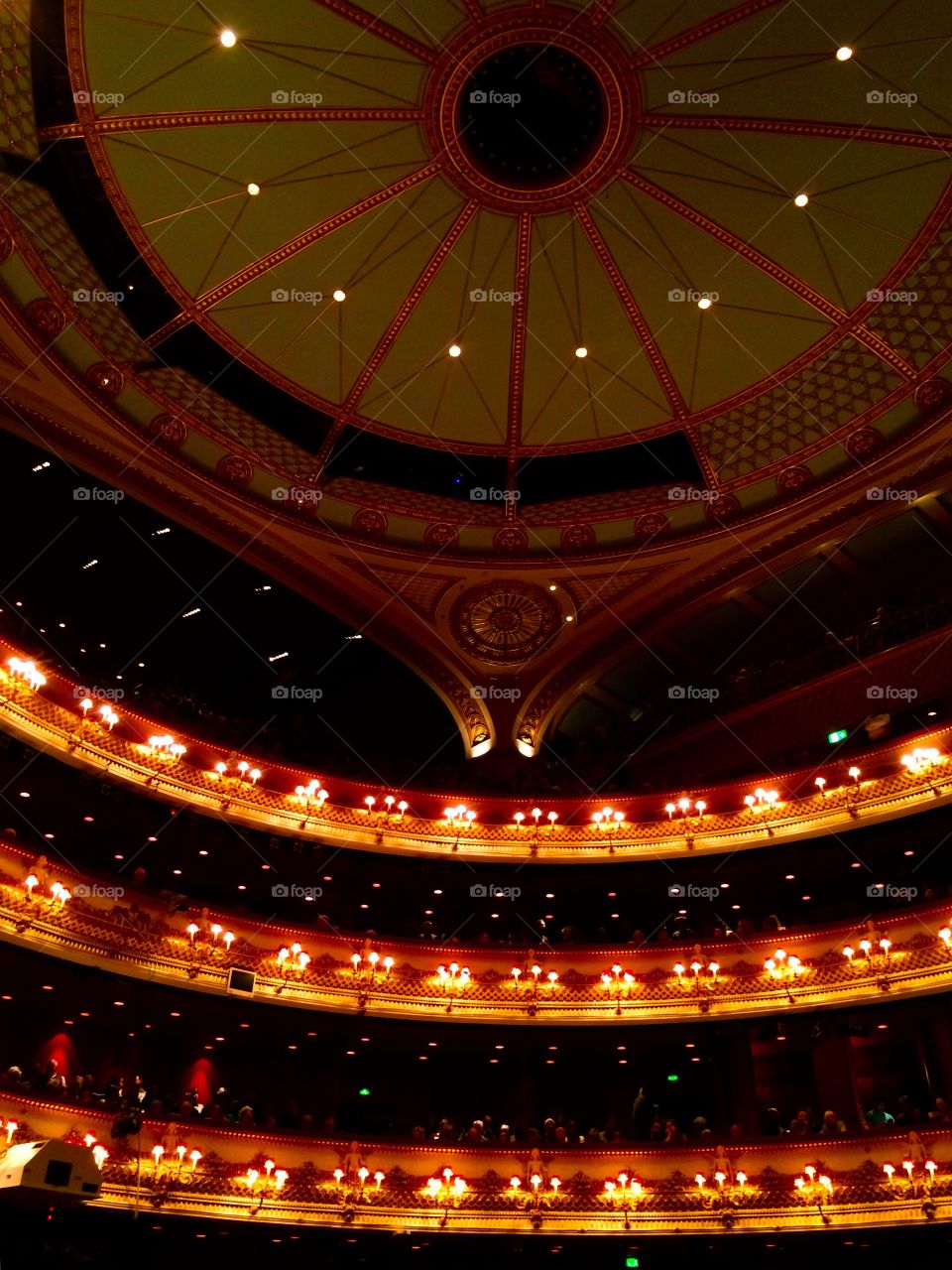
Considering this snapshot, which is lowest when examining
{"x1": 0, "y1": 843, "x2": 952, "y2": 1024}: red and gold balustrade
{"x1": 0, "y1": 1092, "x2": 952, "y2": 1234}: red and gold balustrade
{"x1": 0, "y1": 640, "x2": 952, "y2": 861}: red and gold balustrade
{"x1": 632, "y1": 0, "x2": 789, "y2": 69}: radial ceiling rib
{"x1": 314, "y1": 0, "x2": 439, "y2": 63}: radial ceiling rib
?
{"x1": 0, "y1": 1092, "x2": 952, "y2": 1234}: red and gold balustrade

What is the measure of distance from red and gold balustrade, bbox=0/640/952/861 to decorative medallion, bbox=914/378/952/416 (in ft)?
19.8

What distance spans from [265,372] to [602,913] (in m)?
12.6

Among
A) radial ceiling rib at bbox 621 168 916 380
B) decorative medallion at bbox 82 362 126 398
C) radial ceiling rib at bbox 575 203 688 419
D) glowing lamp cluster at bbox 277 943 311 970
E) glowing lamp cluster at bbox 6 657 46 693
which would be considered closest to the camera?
glowing lamp cluster at bbox 6 657 46 693

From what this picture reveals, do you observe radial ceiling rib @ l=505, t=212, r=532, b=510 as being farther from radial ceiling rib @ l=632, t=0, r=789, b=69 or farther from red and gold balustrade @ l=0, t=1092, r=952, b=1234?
red and gold balustrade @ l=0, t=1092, r=952, b=1234

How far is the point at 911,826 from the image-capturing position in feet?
58.2

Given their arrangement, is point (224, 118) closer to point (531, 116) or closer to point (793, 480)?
point (531, 116)

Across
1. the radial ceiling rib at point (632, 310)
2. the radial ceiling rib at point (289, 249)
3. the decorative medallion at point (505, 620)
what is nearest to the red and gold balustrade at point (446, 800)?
the decorative medallion at point (505, 620)

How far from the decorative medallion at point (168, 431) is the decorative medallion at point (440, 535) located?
5398 millimetres

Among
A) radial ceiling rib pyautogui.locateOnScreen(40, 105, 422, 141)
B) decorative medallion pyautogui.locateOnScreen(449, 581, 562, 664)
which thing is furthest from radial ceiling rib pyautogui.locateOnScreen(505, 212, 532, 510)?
radial ceiling rib pyautogui.locateOnScreen(40, 105, 422, 141)

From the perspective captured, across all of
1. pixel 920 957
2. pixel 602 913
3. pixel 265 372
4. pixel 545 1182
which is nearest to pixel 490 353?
pixel 265 372

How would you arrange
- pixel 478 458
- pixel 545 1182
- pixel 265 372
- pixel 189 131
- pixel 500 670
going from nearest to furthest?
pixel 545 1182
pixel 189 131
pixel 265 372
pixel 478 458
pixel 500 670

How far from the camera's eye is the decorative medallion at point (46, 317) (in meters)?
17.7

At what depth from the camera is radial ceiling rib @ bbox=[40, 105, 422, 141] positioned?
16.7 m

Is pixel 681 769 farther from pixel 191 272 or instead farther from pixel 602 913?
pixel 191 272
